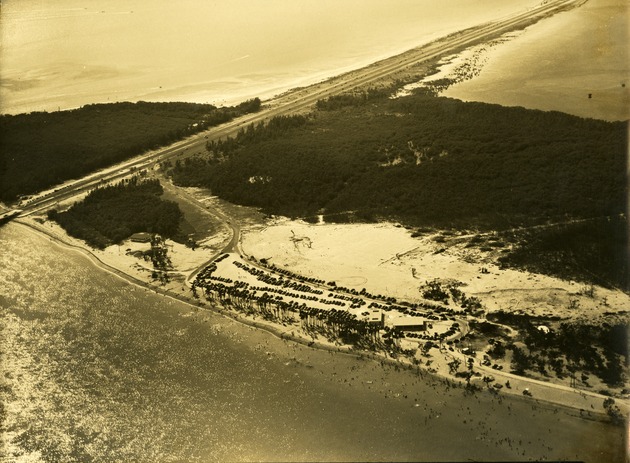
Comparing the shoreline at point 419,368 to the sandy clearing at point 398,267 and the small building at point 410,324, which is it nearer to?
the small building at point 410,324

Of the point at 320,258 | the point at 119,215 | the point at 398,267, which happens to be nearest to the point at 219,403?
the point at 320,258

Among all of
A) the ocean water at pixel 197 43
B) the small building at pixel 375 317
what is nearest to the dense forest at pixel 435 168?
the small building at pixel 375 317

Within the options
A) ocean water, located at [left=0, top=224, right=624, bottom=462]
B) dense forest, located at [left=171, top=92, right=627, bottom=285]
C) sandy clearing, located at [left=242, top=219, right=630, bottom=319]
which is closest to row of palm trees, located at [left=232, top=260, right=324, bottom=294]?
sandy clearing, located at [left=242, top=219, right=630, bottom=319]

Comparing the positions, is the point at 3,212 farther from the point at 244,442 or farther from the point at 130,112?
the point at 244,442

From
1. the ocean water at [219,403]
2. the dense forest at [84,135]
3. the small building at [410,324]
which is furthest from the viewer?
the dense forest at [84,135]

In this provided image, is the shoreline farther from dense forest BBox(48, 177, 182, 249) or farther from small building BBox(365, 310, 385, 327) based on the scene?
dense forest BBox(48, 177, 182, 249)
